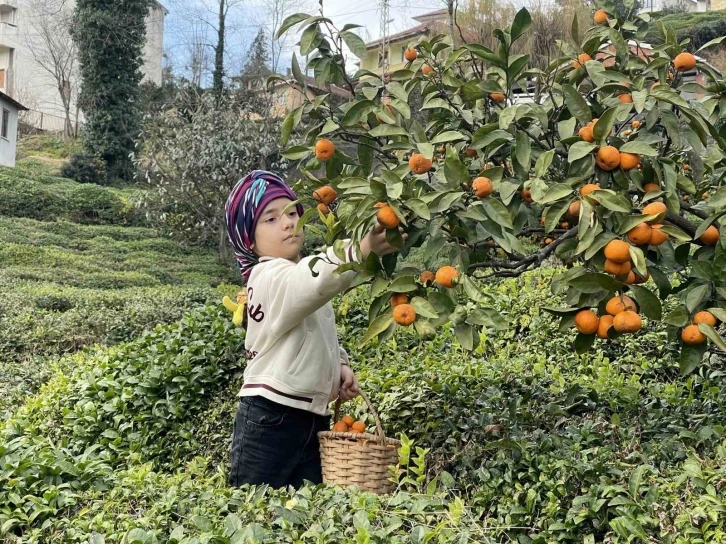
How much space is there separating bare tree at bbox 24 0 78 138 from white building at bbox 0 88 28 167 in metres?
3.29

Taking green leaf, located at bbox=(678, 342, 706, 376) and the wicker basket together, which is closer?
green leaf, located at bbox=(678, 342, 706, 376)

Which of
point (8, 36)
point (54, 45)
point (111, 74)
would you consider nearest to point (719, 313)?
point (111, 74)

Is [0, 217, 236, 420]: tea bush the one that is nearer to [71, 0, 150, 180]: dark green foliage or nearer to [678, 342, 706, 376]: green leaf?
[678, 342, 706, 376]: green leaf

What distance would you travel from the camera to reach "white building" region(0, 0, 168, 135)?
26.1 metres

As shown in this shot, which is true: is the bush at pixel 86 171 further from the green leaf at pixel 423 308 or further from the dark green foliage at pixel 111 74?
the green leaf at pixel 423 308

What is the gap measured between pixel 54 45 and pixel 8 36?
3578 millimetres

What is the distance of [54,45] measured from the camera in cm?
2495

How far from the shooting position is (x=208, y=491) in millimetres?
2363

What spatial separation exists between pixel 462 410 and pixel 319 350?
3.21 feet

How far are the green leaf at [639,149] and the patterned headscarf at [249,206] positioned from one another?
1.22m

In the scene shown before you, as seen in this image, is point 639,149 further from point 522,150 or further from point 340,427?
point 340,427

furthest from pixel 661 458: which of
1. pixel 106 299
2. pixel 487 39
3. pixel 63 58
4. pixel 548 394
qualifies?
pixel 63 58

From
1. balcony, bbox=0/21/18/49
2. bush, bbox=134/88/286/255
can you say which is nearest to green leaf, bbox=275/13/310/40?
bush, bbox=134/88/286/255

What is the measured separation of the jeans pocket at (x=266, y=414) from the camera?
2529mm
